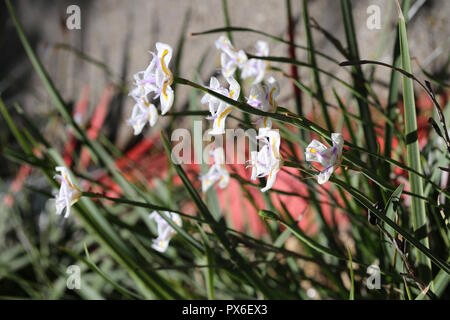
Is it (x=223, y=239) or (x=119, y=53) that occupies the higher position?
(x=119, y=53)

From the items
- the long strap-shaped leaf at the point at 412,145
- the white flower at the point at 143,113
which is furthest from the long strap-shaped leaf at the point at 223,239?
the long strap-shaped leaf at the point at 412,145

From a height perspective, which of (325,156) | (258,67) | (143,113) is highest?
(258,67)

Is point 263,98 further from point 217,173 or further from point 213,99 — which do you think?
point 217,173

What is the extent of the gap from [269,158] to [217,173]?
22cm

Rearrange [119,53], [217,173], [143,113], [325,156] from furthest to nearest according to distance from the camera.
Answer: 1. [119,53]
2. [217,173]
3. [143,113]
4. [325,156]

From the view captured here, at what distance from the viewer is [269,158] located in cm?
42

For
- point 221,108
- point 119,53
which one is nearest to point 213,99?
point 221,108

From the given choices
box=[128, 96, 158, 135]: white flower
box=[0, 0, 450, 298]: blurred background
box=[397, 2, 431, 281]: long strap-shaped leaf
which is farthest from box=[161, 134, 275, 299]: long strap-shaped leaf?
box=[0, 0, 450, 298]: blurred background

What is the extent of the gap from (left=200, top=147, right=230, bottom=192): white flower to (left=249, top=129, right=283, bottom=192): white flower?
0.54ft

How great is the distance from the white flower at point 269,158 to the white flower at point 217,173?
0.54 ft

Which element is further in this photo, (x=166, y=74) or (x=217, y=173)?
(x=217, y=173)

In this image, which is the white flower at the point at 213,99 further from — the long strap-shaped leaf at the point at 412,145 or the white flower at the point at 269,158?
the long strap-shaped leaf at the point at 412,145
